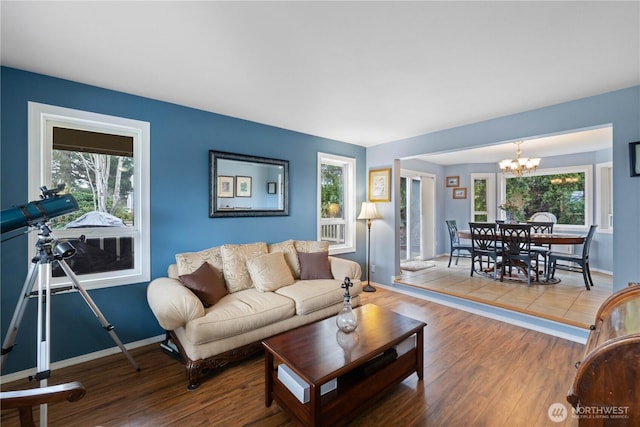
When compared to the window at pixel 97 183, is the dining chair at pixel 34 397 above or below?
below

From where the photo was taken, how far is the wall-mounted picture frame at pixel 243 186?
327 cm

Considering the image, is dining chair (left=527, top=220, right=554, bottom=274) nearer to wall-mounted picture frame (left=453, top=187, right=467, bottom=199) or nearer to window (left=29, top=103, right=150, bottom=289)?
wall-mounted picture frame (left=453, top=187, right=467, bottom=199)

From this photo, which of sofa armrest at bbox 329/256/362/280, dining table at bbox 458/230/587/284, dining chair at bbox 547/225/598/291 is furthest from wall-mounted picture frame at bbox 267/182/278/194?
dining chair at bbox 547/225/598/291

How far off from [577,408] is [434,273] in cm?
439

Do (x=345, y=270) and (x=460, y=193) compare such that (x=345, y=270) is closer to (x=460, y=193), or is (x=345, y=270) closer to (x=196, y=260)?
(x=196, y=260)

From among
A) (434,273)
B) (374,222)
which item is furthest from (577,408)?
(434,273)

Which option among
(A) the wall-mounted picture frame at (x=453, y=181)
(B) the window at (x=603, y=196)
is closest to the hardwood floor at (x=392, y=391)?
(B) the window at (x=603, y=196)

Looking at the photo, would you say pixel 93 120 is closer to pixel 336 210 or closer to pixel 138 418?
pixel 138 418

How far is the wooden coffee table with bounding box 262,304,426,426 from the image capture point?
1486 mm

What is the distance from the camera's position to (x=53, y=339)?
221cm

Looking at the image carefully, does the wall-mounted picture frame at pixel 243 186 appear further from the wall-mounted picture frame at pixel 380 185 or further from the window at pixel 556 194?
the window at pixel 556 194

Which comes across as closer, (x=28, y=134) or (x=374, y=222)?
(x=28, y=134)

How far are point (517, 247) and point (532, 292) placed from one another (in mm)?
738

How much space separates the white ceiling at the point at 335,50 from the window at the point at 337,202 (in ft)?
5.10
